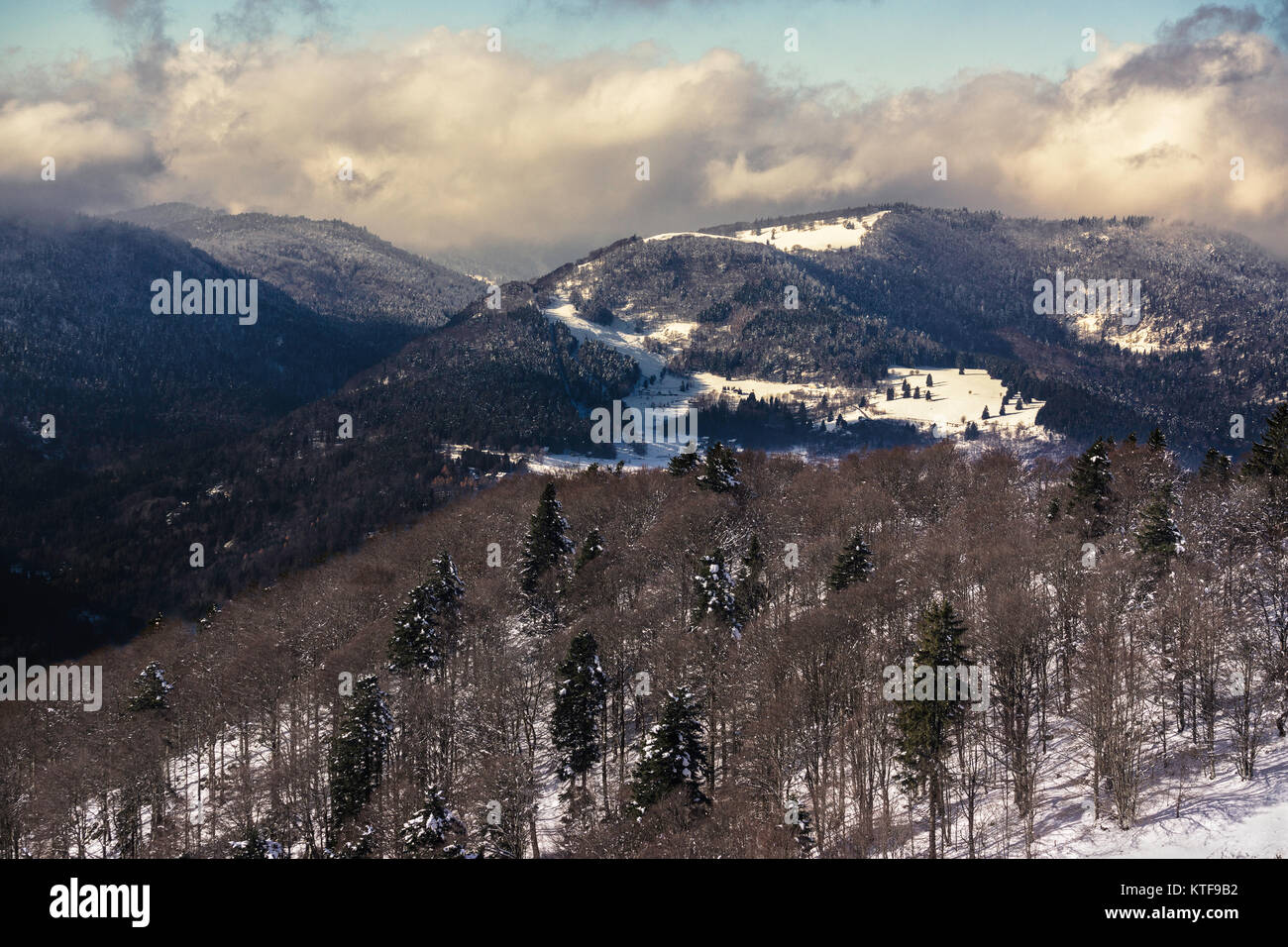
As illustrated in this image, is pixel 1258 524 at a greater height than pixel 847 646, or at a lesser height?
greater

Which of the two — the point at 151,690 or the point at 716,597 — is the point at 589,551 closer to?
the point at 716,597

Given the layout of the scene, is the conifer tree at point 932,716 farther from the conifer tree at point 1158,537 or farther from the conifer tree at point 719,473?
the conifer tree at point 719,473

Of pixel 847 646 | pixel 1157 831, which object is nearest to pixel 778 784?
pixel 847 646

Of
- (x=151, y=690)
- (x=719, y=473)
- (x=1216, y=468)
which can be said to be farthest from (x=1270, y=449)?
Answer: (x=151, y=690)

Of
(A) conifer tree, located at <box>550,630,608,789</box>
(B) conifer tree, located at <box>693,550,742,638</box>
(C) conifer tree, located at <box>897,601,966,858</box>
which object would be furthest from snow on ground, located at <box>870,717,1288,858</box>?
(A) conifer tree, located at <box>550,630,608,789</box>

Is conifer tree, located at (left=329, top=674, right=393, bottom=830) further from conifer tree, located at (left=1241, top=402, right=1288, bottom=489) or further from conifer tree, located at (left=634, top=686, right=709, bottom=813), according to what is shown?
conifer tree, located at (left=1241, top=402, right=1288, bottom=489)
